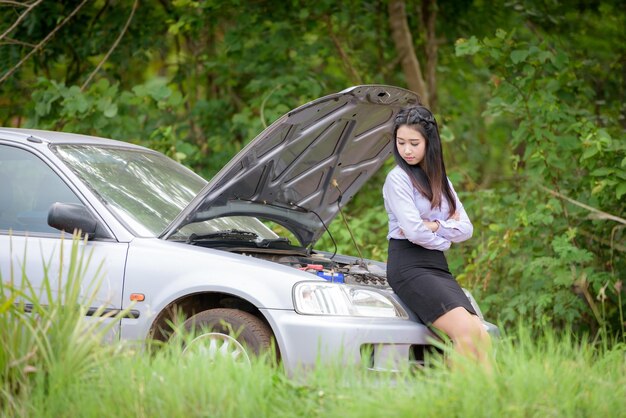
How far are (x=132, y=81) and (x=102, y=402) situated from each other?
9748 millimetres

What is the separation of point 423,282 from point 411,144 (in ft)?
2.68

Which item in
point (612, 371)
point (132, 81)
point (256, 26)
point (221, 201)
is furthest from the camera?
point (132, 81)

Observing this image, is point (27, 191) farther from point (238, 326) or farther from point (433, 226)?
point (433, 226)

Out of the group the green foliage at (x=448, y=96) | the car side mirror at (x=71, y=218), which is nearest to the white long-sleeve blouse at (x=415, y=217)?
the car side mirror at (x=71, y=218)

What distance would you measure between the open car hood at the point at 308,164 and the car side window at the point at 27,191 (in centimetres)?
82

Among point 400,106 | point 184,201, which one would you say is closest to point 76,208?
point 184,201

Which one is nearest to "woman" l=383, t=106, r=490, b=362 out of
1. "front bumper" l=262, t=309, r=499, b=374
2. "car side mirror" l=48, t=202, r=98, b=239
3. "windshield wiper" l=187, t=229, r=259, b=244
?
"front bumper" l=262, t=309, r=499, b=374

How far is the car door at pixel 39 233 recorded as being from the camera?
206 inches

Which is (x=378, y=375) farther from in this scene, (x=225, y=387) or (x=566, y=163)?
(x=566, y=163)

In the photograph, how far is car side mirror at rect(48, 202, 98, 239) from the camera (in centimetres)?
511

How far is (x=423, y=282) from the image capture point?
520cm

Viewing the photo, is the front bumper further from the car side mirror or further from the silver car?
the car side mirror

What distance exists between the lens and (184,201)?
6223mm

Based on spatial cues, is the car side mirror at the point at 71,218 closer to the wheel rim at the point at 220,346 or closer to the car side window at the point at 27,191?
the car side window at the point at 27,191
